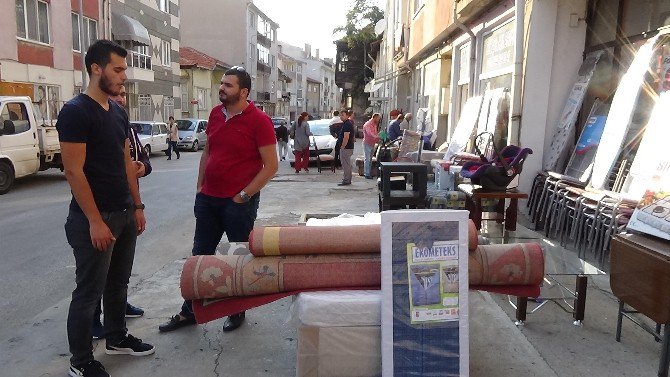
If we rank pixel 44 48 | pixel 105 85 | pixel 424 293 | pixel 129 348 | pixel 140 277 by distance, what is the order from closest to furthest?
pixel 424 293
pixel 105 85
pixel 129 348
pixel 140 277
pixel 44 48

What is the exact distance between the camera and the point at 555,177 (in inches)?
263

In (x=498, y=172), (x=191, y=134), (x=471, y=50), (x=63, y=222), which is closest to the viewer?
(x=498, y=172)

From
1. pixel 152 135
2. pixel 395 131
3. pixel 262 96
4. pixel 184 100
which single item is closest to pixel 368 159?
pixel 395 131

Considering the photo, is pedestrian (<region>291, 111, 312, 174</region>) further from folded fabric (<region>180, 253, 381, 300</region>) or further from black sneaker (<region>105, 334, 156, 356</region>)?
folded fabric (<region>180, 253, 381, 300</region>)

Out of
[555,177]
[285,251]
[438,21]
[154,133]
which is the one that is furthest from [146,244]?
[154,133]

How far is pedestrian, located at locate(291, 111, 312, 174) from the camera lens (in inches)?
589

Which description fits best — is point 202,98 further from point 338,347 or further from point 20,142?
point 338,347

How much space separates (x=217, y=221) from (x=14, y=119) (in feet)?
32.0

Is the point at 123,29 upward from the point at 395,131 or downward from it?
upward

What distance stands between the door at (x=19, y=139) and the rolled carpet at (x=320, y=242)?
1032cm

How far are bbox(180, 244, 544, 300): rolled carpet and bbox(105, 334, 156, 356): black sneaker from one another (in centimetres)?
75

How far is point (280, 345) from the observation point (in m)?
3.76

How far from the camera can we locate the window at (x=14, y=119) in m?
11.1

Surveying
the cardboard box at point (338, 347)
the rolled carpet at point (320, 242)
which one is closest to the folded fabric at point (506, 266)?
the rolled carpet at point (320, 242)
